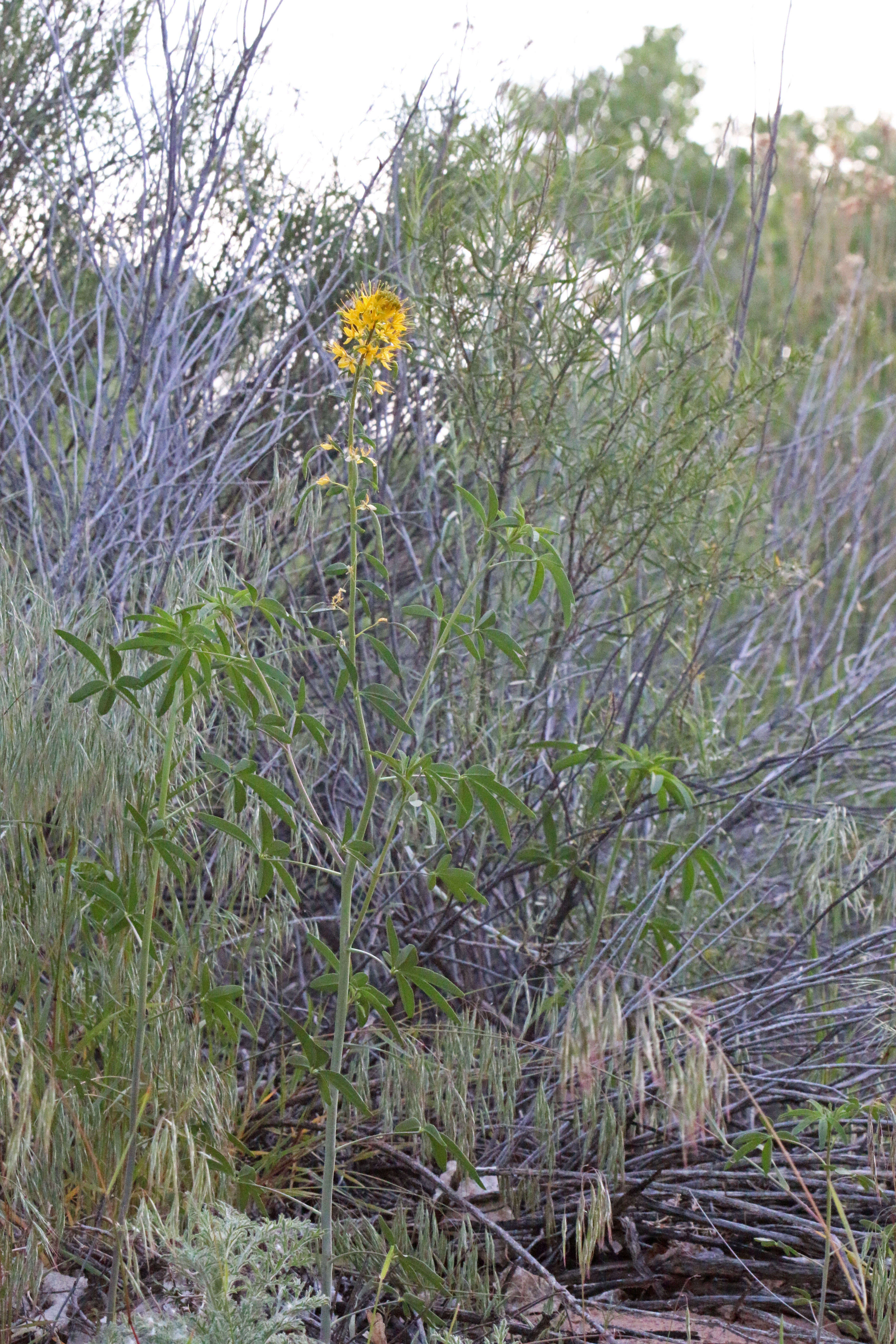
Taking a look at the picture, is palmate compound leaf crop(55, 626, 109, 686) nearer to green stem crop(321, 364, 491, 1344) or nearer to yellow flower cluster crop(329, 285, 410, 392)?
green stem crop(321, 364, 491, 1344)

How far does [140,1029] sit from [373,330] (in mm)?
969

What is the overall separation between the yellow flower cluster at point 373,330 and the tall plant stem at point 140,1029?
54cm

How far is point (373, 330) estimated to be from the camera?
1577 millimetres

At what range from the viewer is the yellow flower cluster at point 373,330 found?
1.56 m

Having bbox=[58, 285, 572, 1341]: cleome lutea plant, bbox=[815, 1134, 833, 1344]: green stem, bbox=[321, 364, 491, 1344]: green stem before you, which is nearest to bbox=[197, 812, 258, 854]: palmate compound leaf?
bbox=[58, 285, 572, 1341]: cleome lutea plant

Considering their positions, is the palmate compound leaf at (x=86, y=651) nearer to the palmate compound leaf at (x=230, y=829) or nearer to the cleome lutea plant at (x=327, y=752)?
the cleome lutea plant at (x=327, y=752)

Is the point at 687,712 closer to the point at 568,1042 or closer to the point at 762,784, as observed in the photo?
the point at 762,784

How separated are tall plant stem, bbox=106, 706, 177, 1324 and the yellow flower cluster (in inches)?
21.2

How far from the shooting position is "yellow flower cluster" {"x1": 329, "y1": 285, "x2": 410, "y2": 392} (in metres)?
1.56

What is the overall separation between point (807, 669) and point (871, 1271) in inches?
85.6

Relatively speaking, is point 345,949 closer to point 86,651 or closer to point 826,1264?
point 86,651

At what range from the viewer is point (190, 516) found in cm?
243

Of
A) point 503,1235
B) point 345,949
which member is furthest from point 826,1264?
point 345,949

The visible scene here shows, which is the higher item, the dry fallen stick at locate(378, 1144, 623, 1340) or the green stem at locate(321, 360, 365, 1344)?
the green stem at locate(321, 360, 365, 1344)
